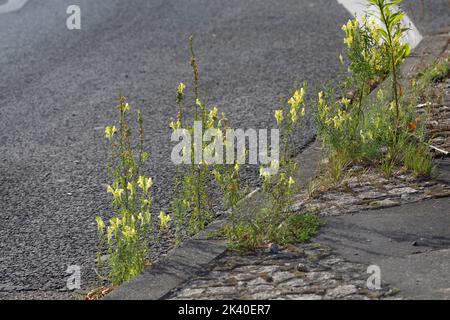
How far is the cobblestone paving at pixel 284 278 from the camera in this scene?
421 cm

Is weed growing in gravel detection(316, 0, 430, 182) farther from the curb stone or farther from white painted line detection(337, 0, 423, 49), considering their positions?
white painted line detection(337, 0, 423, 49)

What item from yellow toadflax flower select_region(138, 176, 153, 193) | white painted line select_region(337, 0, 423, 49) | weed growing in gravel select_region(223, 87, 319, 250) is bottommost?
weed growing in gravel select_region(223, 87, 319, 250)

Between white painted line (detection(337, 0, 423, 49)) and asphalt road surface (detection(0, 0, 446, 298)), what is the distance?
0.14 metres

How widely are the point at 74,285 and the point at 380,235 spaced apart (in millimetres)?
1516

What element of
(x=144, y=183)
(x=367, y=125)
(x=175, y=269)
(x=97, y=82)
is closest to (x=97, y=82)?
(x=97, y=82)

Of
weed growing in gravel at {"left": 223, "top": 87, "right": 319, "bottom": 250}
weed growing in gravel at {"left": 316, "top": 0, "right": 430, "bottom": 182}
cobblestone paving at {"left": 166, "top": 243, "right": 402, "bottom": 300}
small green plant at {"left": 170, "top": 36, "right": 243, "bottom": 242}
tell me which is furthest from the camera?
weed growing in gravel at {"left": 316, "top": 0, "right": 430, "bottom": 182}

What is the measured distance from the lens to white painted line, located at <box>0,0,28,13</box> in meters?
11.2

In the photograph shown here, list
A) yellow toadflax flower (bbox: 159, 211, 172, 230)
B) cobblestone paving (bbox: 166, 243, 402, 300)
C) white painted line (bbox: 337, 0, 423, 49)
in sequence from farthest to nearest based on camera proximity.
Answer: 1. white painted line (bbox: 337, 0, 423, 49)
2. yellow toadflax flower (bbox: 159, 211, 172, 230)
3. cobblestone paving (bbox: 166, 243, 402, 300)

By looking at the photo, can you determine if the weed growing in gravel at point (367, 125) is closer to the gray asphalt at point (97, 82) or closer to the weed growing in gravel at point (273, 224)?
the weed growing in gravel at point (273, 224)

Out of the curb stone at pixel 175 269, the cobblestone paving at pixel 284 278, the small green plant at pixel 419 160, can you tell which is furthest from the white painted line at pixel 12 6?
the cobblestone paving at pixel 284 278

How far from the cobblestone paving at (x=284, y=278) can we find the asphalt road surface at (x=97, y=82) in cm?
74

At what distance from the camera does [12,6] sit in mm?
11375

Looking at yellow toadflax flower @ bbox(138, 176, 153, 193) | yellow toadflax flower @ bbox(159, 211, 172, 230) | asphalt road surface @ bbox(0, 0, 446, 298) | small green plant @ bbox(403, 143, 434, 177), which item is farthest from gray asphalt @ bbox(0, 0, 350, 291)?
small green plant @ bbox(403, 143, 434, 177)
